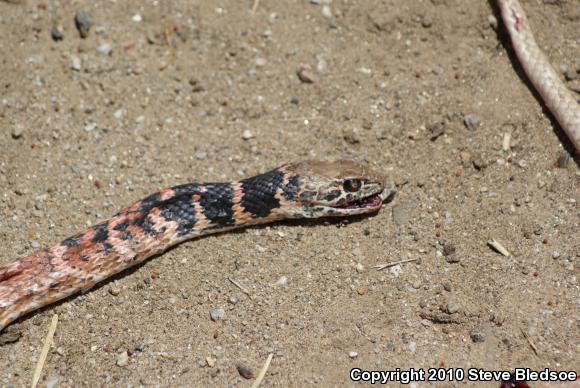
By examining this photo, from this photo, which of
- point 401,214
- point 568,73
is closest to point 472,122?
point 568,73

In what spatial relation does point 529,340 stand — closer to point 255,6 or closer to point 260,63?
point 260,63

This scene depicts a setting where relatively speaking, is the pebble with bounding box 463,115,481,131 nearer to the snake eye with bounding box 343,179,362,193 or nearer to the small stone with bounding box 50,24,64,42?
the snake eye with bounding box 343,179,362,193

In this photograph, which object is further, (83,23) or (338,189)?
(83,23)

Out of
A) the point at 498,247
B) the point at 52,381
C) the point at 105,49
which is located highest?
the point at 105,49

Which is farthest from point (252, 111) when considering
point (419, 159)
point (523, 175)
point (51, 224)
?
point (523, 175)

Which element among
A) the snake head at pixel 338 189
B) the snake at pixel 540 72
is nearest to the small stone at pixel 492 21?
the snake at pixel 540 72

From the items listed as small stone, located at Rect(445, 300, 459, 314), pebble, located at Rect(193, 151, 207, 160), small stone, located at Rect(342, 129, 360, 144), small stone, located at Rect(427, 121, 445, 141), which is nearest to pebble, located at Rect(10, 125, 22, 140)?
pebble, located at Rect(193, 151, 207, 160)

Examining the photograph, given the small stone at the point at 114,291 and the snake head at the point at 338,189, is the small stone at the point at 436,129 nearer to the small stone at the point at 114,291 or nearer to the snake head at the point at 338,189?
the snake head at the point at 338,189
